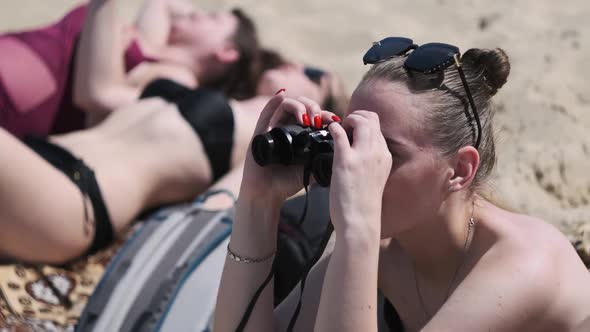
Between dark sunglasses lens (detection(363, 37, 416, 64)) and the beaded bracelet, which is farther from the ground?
dark sunglasses lens (detection(363, 37, 416, 64))

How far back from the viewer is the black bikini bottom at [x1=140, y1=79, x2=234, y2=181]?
2.95m

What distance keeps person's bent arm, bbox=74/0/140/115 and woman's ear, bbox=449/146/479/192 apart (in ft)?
6.40

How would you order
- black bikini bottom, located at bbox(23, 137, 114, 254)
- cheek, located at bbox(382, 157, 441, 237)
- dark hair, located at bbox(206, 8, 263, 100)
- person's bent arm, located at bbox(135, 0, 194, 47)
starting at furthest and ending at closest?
person's bent arm, located at bbox(135, 0, 194, 47), dark hair, located at bbox(206, 8, 263, 100), black bikini bottom, located at bbox(23, 137, 114, 254), cheek, located at bbox(382, 157, 441, 237)

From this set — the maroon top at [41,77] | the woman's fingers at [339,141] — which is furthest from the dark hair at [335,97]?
the woman's fingers at [339,141]

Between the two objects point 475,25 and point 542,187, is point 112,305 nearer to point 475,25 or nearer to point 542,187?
point 542,187

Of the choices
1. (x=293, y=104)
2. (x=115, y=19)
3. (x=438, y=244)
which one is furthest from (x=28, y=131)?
(x=438, y=244)

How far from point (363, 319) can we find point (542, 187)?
4.81ft

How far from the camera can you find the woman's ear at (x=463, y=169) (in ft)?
5.21

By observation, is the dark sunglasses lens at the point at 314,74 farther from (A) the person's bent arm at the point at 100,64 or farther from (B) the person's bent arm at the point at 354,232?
(B) the person's bent arm at the point at 354,232

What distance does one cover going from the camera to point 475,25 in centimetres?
409

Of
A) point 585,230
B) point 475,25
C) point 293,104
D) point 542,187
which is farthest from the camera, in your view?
point 475,25

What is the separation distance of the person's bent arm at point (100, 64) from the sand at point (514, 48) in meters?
1.10

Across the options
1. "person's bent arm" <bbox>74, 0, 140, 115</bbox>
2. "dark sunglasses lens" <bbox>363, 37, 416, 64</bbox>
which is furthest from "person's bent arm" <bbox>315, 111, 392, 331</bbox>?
"person's bent arm" <bbox>74, 0, 140, 115</bbox>

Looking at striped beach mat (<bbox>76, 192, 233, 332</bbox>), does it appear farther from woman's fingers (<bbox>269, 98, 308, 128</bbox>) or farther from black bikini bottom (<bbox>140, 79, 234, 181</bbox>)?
woman's fingers (<bbox>269, 98, 308, 128</bbox>)
